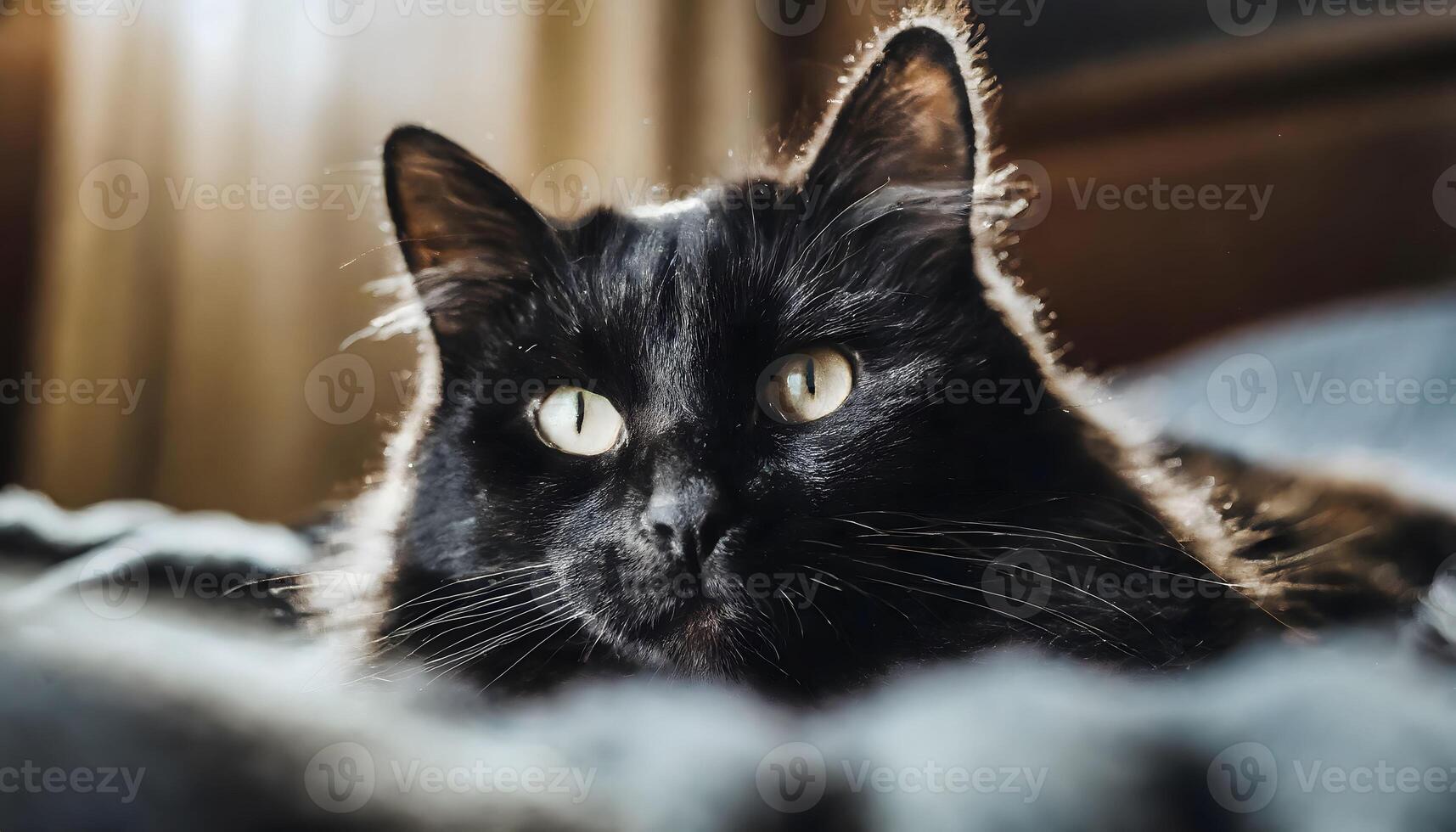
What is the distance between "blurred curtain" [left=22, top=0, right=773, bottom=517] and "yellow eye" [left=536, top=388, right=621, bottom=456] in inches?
8.0

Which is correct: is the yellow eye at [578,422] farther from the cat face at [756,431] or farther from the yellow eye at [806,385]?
the yellow eye at [806,385]

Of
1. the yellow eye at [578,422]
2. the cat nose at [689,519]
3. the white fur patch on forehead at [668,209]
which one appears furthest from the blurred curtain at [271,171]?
the cat nose at [689,519]

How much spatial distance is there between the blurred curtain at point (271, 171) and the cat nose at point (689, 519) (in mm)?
368

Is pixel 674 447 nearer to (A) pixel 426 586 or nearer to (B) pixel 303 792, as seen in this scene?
(A) pixel 426 586

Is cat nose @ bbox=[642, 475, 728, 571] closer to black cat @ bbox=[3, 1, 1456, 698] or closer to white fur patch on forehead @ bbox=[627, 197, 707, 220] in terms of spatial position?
black cat @ bbox=[3, 1, 1456, 698]

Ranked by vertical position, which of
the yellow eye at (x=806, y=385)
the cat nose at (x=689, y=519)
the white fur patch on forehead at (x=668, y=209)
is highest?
the white fur patch on forehead at (x=668, y=209)

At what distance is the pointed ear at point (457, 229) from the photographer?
0.94 metres

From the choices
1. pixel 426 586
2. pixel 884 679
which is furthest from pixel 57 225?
pixel 884 679

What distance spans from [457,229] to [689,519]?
1.41 feet

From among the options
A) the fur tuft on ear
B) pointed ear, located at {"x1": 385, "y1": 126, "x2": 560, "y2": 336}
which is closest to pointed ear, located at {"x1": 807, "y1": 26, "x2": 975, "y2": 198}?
the fur tuft on ear

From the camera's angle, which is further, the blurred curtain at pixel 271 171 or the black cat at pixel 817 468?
the blurred curtain at pixel 271 171

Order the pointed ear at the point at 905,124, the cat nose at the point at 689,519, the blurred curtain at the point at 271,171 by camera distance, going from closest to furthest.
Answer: the cat nose at the point at 689,519, the pointed ear at the point at 905,124, the blurred curtain at the point at 271,171

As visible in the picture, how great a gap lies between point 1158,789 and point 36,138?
4.84 feet

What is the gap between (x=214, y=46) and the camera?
1058 millimetres
